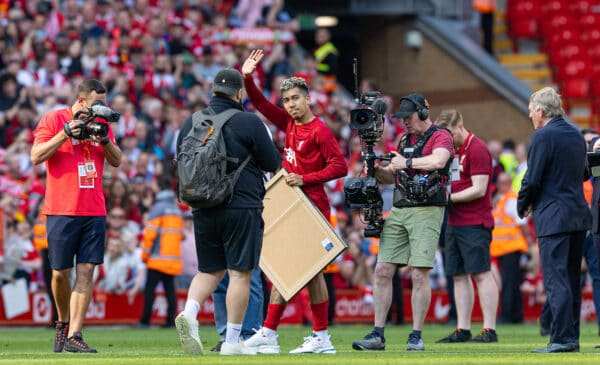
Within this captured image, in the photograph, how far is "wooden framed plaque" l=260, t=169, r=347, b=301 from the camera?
1291 cm

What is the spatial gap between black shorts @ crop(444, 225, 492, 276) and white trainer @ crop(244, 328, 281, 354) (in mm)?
3225

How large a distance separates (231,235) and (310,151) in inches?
68.2

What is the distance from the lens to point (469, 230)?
15109 mm

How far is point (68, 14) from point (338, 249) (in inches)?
536

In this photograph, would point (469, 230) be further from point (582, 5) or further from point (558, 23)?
point (582, 5)

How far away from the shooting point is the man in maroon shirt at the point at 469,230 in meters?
15.0

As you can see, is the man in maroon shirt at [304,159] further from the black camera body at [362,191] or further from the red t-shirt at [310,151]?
the black camera body at [362,191]

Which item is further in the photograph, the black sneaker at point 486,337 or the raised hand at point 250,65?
the black sneaker at point 486,337

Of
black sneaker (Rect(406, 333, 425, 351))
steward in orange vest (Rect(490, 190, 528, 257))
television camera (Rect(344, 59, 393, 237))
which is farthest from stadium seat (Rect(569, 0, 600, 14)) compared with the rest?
black sneaker (Rect(406, 333, 425, 351))

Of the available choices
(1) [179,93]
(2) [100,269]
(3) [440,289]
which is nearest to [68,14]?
(1) [179,93]

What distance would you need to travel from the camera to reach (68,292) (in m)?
13.0

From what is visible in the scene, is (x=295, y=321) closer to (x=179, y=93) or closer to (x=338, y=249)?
(x=179, y=93)

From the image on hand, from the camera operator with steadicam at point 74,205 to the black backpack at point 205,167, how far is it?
143cm

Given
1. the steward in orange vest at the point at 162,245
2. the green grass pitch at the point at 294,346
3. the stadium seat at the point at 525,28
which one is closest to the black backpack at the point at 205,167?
the green grass pitch at the point at 294,346
